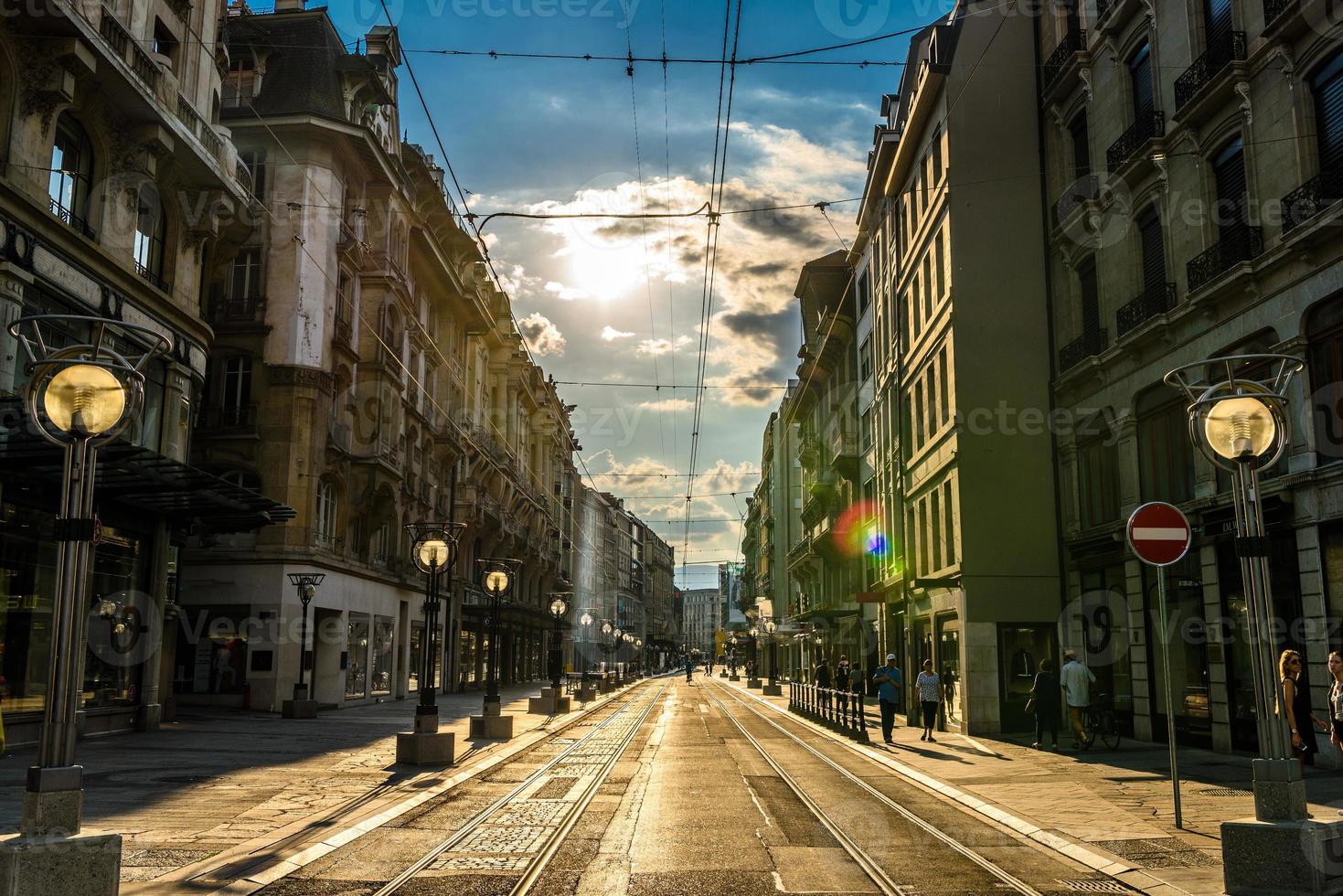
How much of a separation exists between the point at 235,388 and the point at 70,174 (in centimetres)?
1390

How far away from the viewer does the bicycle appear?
2133 centimetres

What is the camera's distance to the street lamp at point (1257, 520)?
8125 millimetres

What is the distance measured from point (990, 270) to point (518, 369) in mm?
42721

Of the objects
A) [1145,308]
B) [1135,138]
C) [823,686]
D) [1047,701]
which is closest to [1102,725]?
[1047,701]

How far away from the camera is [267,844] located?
1014 centimetres

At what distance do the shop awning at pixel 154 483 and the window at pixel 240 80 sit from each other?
15.3 metres

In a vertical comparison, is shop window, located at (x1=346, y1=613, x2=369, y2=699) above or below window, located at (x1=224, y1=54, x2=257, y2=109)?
below

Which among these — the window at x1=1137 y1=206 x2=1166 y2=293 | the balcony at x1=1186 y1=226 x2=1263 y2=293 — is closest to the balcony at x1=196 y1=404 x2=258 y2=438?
the window at x1=1137 y1=206 x2=1166 y2=293

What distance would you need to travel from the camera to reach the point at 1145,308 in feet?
74.5

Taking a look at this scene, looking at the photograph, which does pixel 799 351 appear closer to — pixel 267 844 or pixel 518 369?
pixel 518 369

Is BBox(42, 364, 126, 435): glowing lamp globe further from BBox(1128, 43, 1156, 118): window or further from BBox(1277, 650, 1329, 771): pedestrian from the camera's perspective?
BBox(1128, 43, 1156, 118): window

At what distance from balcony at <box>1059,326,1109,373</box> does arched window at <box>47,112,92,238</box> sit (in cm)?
2092

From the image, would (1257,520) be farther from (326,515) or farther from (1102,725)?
(326,515)

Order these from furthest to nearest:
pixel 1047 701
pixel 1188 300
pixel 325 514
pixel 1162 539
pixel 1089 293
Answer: pixel 325 514 < pixel 1089 293 < pixel 1047 701 < pixel 1188 300 < pixel 1162 539
